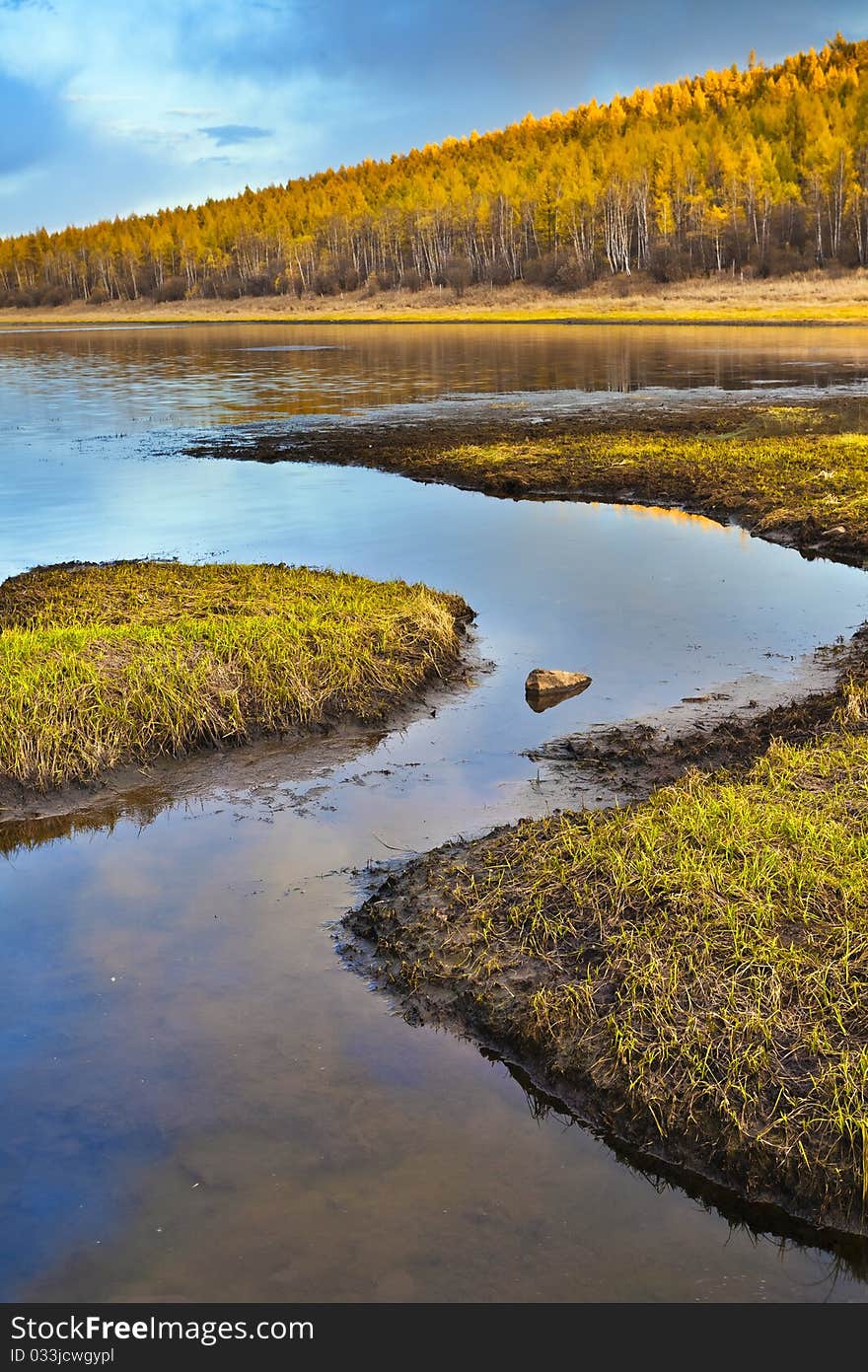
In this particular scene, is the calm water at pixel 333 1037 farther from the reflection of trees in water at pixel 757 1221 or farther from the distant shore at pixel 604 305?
the distant shore at pixel 604 305

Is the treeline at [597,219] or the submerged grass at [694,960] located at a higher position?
the treeline at [597,219]

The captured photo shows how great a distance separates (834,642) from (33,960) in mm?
9973

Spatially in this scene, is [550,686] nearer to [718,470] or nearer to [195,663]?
[195,663]

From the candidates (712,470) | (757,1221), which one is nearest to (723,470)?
(712,470)

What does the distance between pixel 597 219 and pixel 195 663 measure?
406 feet

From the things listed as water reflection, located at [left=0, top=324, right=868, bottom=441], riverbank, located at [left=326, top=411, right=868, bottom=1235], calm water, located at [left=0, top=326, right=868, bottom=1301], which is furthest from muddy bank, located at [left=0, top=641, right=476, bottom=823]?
water reflection, located at [left=0, top=324, right=868, bottom=441]

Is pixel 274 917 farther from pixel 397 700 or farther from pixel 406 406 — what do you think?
pixel 406 406

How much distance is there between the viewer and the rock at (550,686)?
39.5 ft

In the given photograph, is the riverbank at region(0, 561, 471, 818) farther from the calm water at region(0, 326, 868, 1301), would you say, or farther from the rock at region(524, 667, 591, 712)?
the rock at region(524, 667, 591, 712)

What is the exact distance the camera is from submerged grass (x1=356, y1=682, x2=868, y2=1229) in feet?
18.1

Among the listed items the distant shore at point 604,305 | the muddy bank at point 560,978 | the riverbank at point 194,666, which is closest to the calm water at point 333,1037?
the muddy bank at point 560,978

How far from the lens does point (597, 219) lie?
123m

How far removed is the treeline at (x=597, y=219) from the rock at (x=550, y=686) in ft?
333

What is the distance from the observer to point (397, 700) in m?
12.0
